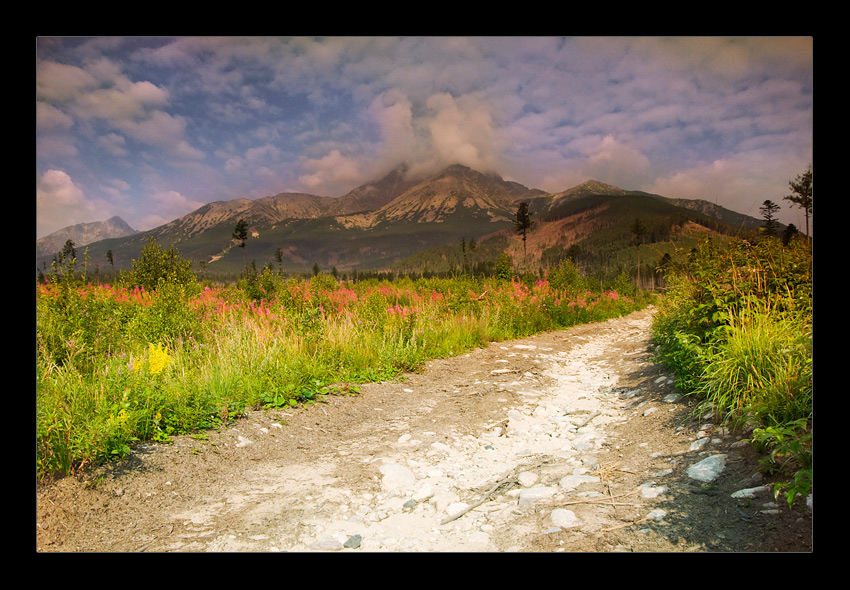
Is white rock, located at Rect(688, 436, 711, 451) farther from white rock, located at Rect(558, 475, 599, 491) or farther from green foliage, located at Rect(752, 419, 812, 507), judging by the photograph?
white rock, located at Rect(558, 475, 599, 491)

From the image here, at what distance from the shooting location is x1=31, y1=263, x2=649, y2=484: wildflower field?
3760mm

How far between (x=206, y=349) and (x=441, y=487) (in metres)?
4.95

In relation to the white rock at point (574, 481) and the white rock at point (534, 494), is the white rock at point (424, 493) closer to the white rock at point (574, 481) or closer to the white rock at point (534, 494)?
the white rock at point (534, 494)

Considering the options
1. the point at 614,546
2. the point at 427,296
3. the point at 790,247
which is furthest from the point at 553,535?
the point at 427,296

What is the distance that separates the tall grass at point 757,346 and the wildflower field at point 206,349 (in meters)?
4.58

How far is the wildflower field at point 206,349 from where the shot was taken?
3760 mm

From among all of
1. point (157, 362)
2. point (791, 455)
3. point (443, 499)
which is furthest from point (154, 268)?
point (791, 455)

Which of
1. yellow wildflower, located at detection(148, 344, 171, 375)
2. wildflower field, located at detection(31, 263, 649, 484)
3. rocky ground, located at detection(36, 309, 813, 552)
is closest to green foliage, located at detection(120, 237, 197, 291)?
wildflower field, located at detection(31, 263, 649, 484)

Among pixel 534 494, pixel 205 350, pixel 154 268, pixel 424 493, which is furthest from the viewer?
pixel 154 268

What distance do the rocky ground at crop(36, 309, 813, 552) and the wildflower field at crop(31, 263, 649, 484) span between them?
364mm

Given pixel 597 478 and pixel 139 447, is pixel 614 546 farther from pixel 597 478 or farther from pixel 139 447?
pixel 139 447

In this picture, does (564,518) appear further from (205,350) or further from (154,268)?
(154,268)

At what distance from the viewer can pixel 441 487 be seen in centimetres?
351

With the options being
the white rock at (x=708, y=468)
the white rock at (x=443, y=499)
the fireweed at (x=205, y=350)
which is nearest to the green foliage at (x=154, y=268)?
the fireweed at (x=205, y=350)
